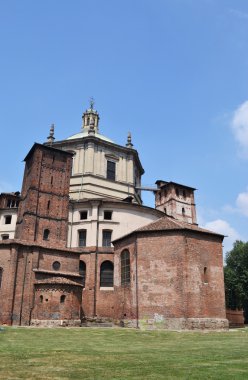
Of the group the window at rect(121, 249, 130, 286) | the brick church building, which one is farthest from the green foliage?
the window at rect(121, 249, 130, 286)

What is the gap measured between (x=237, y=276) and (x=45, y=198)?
3291 cm

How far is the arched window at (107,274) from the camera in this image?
3409cm

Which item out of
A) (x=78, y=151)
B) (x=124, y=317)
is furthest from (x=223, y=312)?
(x=78, y=151)

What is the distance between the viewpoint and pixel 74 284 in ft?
90.2

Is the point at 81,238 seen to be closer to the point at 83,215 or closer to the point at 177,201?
the point at 83,215

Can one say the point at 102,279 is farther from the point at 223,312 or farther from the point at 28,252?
the point at 223,312

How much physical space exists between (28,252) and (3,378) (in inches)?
873

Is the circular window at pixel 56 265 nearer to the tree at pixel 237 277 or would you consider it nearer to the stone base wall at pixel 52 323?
the stone base wall at pixel 52 323

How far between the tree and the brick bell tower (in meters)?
29.7

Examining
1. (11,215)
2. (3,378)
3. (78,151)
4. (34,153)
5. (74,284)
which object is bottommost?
(3,378)

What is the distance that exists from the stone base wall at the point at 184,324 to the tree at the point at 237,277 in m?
26.2

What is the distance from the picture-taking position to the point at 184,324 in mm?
24781

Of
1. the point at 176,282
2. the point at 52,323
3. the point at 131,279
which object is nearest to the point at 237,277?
the point at 131,279

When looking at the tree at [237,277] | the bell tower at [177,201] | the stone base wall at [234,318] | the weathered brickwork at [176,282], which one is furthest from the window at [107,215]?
the tree at [237,277]
